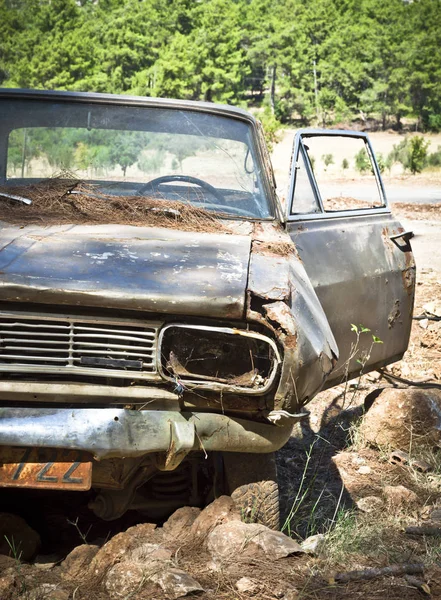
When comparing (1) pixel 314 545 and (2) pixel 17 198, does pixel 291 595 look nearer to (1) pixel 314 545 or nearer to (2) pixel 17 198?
(1) pixel 314 545

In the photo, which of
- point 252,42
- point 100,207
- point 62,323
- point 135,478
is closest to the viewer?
point 62,323

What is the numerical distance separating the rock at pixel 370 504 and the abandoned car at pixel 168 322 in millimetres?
564

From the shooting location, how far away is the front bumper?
2367 millimetres

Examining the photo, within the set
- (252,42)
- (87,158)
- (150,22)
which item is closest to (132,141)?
(87,158)

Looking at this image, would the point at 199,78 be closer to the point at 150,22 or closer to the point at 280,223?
the point at 150,22

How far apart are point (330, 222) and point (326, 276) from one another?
0.43 meters

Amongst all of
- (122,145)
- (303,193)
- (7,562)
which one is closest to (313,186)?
(303,193)

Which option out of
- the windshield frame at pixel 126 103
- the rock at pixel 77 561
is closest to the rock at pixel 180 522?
the rock at pixel 77 561

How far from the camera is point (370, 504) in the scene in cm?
355

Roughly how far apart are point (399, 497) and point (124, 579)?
1.56 meters

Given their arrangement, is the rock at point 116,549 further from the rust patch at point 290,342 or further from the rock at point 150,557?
the rust patch at point 290,342

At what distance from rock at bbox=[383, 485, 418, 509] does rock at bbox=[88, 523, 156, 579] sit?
4.07 feet

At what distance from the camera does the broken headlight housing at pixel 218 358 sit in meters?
2.47

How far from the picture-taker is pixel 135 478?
9.39 feet
